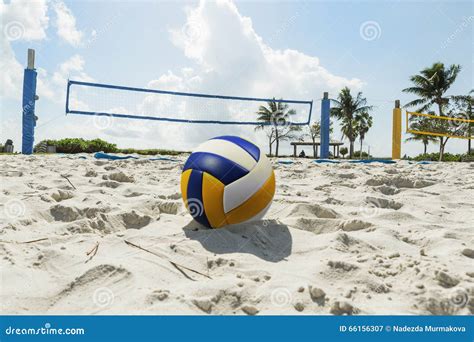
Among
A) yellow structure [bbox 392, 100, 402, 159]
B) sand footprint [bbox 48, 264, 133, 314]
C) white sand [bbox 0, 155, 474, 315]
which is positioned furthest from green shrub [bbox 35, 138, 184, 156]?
sand footprint [bbox 48, 264, 133, 314]

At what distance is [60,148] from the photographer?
12070mm

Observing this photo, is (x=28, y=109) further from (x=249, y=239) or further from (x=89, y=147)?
(x=249, y=239)

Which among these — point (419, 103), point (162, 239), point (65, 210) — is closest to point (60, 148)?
point (65, 210)

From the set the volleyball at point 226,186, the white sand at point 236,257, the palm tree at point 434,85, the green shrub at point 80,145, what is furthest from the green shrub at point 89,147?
the palm tree at point 434,85

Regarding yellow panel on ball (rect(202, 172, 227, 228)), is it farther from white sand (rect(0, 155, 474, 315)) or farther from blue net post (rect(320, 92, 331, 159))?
blue net post (rect(320, 92, 331, 159))

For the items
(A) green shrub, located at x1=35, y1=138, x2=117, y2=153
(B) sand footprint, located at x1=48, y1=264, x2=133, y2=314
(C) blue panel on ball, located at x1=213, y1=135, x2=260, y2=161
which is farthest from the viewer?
(A) green shrub, located at x1=35, y1=138, x2=117, y2=153

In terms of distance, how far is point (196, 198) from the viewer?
2152 mm

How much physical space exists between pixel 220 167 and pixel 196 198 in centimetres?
22

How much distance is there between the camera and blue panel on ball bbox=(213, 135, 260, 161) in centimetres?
228

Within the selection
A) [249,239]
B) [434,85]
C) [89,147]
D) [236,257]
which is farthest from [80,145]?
[434,85]

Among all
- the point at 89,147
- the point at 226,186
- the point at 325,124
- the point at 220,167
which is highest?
the point at 325,124

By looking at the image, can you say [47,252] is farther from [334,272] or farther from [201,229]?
[334,272]

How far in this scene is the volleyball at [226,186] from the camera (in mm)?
2098

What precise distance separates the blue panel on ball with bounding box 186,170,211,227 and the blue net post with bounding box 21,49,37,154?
21.4 ft
